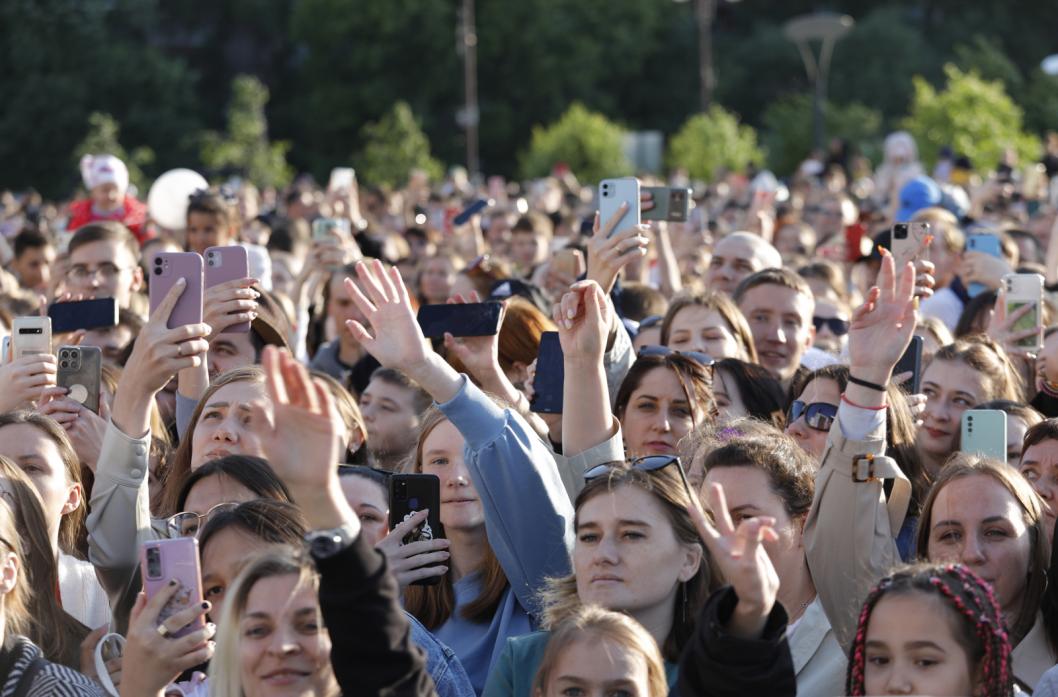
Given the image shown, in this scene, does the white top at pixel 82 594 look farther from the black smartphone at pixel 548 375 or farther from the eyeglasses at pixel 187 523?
the black smartphone at pixel 548 375

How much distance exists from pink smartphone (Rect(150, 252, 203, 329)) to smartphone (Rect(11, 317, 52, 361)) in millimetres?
1091

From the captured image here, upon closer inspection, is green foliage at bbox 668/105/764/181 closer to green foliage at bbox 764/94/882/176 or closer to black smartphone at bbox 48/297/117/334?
green foliage at bbox 764/94/882/176

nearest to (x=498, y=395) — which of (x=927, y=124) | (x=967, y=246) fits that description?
(x=967, y=246)

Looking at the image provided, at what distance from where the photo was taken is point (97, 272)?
9.03m

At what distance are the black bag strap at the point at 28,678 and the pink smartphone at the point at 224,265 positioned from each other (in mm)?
2036

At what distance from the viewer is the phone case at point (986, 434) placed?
5.95 m

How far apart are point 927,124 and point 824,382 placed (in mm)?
24845

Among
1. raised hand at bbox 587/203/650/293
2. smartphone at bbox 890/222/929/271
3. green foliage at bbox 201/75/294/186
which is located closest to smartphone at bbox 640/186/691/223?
smartphone at bbox 890/222/929/271

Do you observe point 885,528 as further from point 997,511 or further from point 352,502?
point 352,502

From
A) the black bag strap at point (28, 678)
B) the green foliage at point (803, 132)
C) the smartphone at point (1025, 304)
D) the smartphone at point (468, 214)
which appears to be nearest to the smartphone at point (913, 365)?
the smartphone at point (1025, 304)

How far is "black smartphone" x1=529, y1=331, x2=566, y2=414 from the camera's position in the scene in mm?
6383

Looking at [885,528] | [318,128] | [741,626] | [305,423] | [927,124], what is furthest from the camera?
[318,128]

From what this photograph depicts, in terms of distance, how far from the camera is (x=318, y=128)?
5422 centimetres

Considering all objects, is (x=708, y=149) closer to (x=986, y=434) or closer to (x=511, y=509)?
(x=986, y=434)
